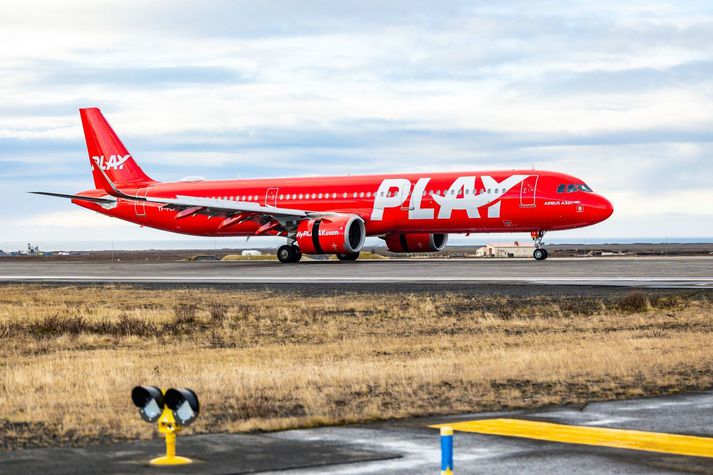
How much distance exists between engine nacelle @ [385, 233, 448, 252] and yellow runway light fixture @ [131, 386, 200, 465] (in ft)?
155

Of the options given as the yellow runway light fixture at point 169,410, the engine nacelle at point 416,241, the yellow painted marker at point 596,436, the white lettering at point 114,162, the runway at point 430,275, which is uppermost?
the white lettering at point 114,162

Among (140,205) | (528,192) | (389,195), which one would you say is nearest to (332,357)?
(528,192)

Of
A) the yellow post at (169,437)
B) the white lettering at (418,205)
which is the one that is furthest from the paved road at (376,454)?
the white lettering at (418,205)

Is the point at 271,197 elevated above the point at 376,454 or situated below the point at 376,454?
above

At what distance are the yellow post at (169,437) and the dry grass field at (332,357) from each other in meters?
1.67

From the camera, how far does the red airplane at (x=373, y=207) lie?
50.9 meters

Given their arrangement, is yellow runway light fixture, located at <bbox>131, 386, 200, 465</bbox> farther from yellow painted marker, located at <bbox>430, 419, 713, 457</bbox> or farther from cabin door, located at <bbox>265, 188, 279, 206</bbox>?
cabin door, located at <bbox>265, 188, 279, 206</bbox>

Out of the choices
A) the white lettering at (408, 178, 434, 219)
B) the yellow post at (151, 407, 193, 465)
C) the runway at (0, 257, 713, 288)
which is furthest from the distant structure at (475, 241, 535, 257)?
the yellow post at (151, 407, 193, 465)

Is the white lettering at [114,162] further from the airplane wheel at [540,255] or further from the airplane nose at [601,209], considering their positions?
the airplane nose at [601,209]

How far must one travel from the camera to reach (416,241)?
5706 centimetres

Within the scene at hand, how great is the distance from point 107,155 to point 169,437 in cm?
5816

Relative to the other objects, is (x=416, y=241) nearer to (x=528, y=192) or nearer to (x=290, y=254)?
(x=290, y=254)

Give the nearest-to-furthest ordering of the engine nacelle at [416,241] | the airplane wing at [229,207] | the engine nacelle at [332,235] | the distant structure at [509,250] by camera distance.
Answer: the engine nacelle at [332,235], the airplane wing at [229,207], the engine nacelle at [416,241], the distant structure at [509,250]

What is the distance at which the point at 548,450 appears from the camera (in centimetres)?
984
